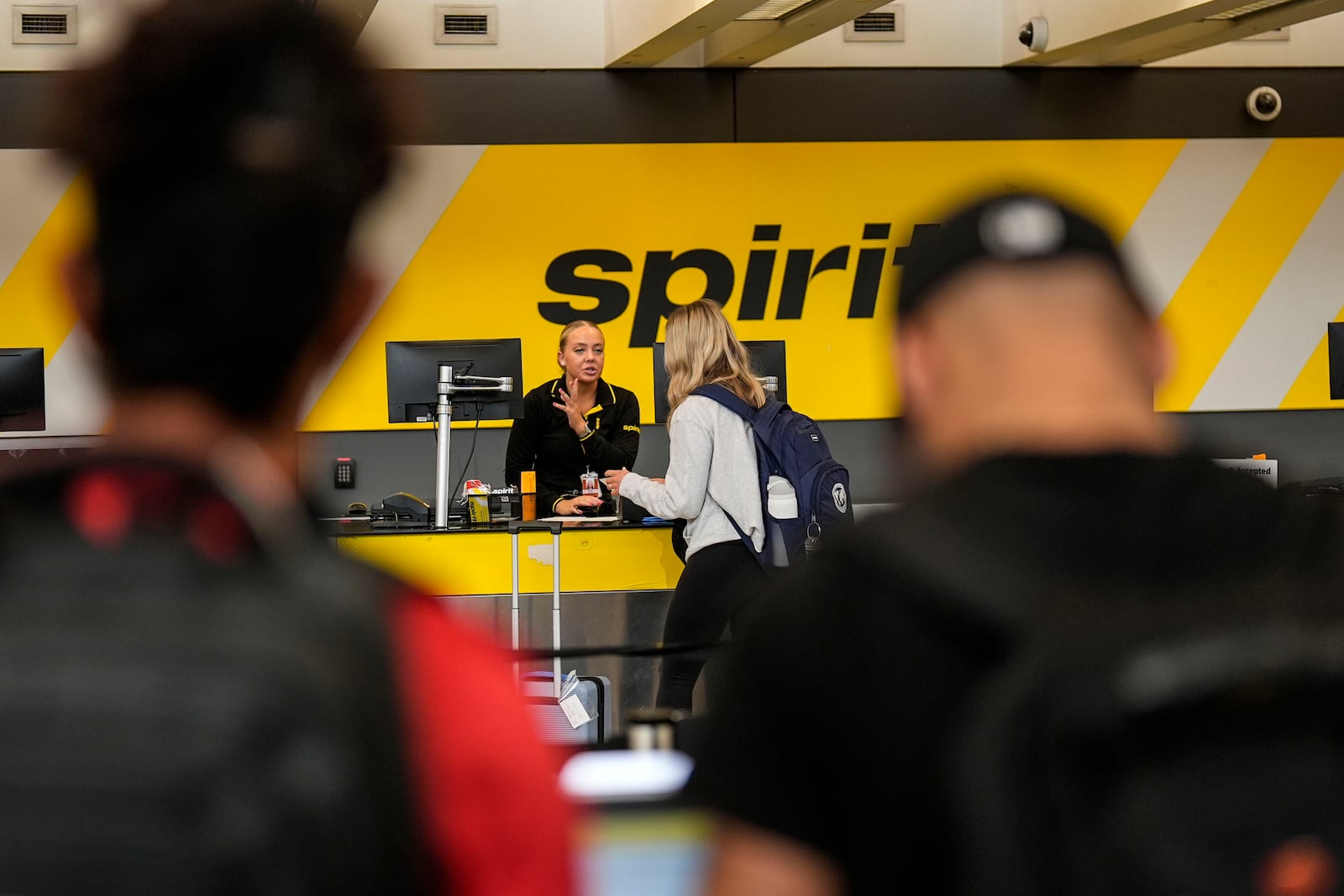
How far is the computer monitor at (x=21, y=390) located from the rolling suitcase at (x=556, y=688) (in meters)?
2.14

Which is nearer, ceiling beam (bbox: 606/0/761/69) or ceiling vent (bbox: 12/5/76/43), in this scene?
ceiling beam (bbox: 606/0/761/69)

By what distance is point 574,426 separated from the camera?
6.06m

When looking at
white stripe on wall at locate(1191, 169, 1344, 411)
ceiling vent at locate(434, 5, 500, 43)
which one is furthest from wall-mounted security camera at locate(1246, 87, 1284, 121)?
ceiling vent at locate(434, 5, 500, 43)

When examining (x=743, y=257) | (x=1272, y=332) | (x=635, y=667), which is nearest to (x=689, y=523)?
(x=635, y=667)

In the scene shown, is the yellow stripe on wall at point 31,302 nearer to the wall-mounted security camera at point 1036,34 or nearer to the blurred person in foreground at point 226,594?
the wall-mounted security camera at point 1036,34

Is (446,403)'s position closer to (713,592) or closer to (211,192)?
(713,592)

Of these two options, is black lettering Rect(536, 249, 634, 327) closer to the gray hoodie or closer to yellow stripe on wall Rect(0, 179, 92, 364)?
yellow stripe on wall Rect(0, 179, 92, 364)

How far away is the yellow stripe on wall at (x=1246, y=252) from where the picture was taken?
744cm

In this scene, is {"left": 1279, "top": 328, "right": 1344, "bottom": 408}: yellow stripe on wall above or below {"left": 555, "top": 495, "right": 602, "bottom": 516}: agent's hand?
above

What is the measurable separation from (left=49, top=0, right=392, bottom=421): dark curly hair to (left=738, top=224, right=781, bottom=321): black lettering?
6.50 metres

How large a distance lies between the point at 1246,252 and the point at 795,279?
253 cm

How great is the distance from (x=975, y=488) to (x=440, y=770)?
1.22 ft

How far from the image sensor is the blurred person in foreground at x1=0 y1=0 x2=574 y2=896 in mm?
590

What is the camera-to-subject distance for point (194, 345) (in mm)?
660
